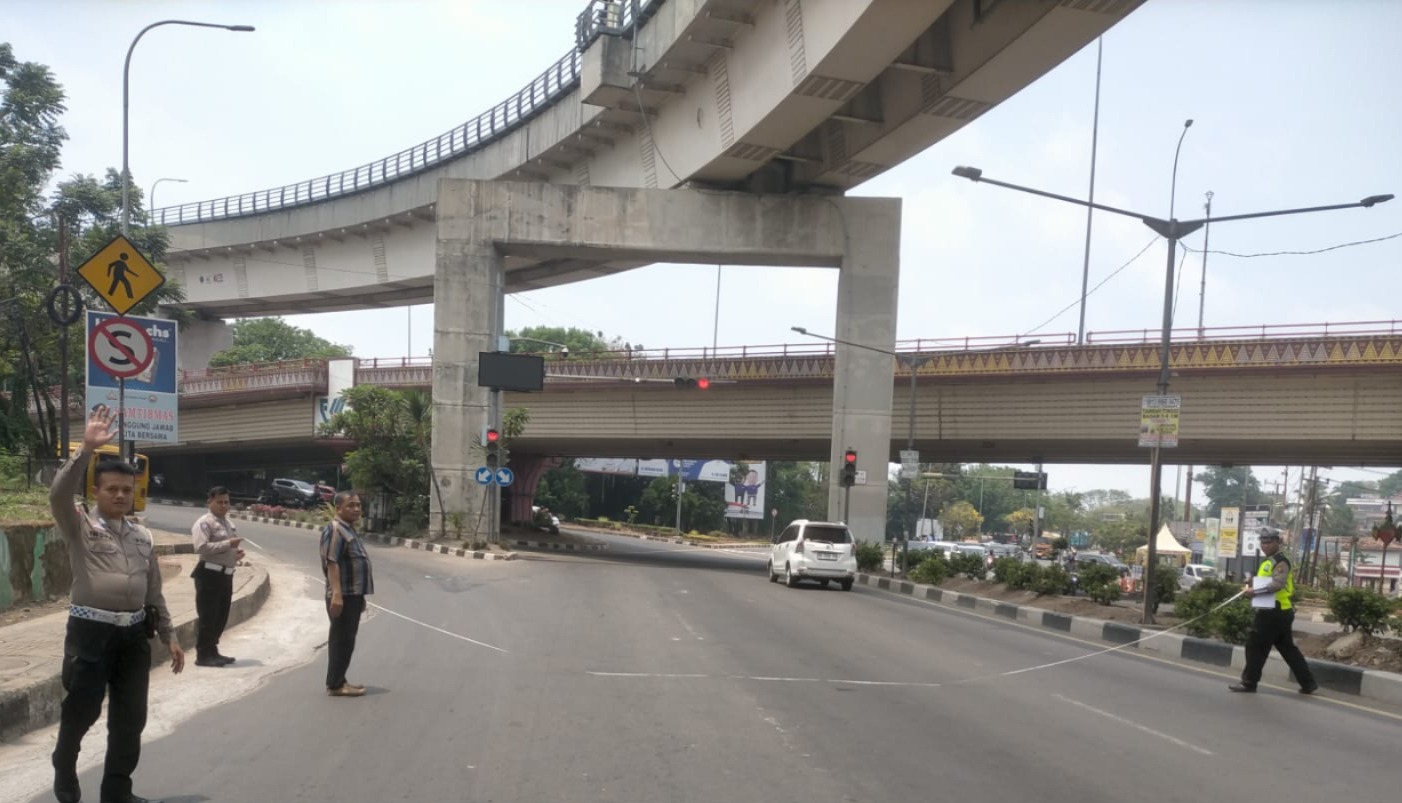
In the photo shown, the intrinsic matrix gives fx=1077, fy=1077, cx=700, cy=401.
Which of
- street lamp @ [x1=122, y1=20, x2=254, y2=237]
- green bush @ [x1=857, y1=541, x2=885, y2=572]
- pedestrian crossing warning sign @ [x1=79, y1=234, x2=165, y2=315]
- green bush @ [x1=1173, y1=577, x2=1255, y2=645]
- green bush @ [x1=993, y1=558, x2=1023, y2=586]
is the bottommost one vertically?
green bush @ [x1=857, y1=541, x2=885, y2=572]

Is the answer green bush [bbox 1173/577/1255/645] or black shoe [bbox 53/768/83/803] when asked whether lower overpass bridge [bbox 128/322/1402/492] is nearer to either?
green bush [bbox 1173/577/1255/645]

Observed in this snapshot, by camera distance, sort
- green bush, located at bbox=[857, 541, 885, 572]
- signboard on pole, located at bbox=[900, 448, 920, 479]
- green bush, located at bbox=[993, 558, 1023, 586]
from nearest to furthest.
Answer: green bush, located at bbox=[993, 558, 1023, 586] < signboard on pole, located at bbox=[900, 448, 920, 479] < green bush, located at bbox=[857, 541, 885, 572]

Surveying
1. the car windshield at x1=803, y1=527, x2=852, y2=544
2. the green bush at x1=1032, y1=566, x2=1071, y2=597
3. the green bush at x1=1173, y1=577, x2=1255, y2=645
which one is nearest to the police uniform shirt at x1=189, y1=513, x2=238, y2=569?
the green bush at x1=1173, y1=577, x2=1255, y2=645

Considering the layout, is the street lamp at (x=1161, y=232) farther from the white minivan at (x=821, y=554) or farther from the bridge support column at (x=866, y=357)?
the bridge support column at (x=866, y=357)

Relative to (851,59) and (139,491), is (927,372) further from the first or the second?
(139,491)

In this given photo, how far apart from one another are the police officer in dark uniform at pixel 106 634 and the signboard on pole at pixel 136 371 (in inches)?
89.9

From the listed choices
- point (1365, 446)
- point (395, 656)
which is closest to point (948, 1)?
point (395, 656)

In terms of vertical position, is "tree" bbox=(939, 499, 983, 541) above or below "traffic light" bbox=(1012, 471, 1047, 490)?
below

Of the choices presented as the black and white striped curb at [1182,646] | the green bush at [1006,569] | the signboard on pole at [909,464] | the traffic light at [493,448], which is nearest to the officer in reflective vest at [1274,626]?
the black and white striped curb at [1182,646]

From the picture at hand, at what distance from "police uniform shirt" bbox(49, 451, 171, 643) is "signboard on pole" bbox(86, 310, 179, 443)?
2228mm

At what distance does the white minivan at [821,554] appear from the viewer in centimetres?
2441

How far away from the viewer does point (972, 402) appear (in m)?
35.0

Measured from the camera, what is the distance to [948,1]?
18703 millimetres

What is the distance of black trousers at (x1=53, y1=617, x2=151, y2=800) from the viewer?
5305mm
